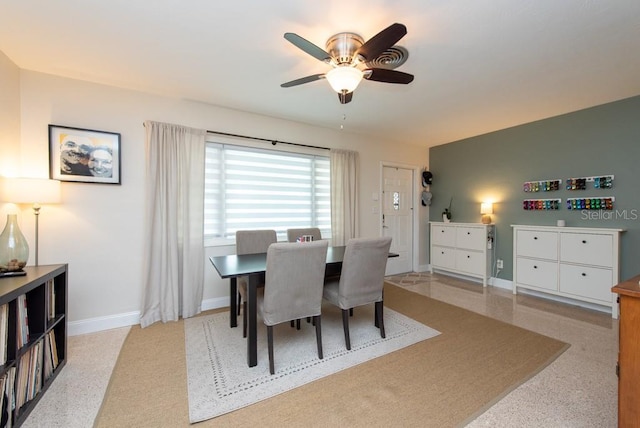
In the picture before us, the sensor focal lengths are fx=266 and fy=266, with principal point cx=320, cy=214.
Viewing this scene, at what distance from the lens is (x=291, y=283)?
2.01 meters

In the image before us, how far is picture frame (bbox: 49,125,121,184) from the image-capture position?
2477mm

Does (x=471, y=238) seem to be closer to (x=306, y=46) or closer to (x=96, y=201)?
(x=306, y=46)

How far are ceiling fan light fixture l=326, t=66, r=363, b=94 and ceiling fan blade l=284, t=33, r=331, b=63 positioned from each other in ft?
0.33

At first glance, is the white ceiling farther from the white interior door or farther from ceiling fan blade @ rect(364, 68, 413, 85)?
the white interior door

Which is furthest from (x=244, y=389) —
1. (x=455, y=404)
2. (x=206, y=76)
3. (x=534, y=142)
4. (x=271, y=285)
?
(x=534, y=142)

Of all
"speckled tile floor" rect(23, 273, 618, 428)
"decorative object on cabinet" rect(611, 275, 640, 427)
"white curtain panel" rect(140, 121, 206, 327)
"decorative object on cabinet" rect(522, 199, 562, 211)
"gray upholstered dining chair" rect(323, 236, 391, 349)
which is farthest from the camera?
"decorative object on cabinet" rect(522, 199, 562, 211)

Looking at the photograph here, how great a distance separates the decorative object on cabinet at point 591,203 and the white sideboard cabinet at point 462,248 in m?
1.01

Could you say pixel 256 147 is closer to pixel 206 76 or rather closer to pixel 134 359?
pixel 206 76

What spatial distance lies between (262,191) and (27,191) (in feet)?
6.89

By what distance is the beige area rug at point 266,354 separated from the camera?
1.73 m

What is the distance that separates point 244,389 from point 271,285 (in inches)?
27.1

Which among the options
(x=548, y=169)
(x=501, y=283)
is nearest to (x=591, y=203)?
(x=548, y=169)

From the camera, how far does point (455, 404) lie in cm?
164
